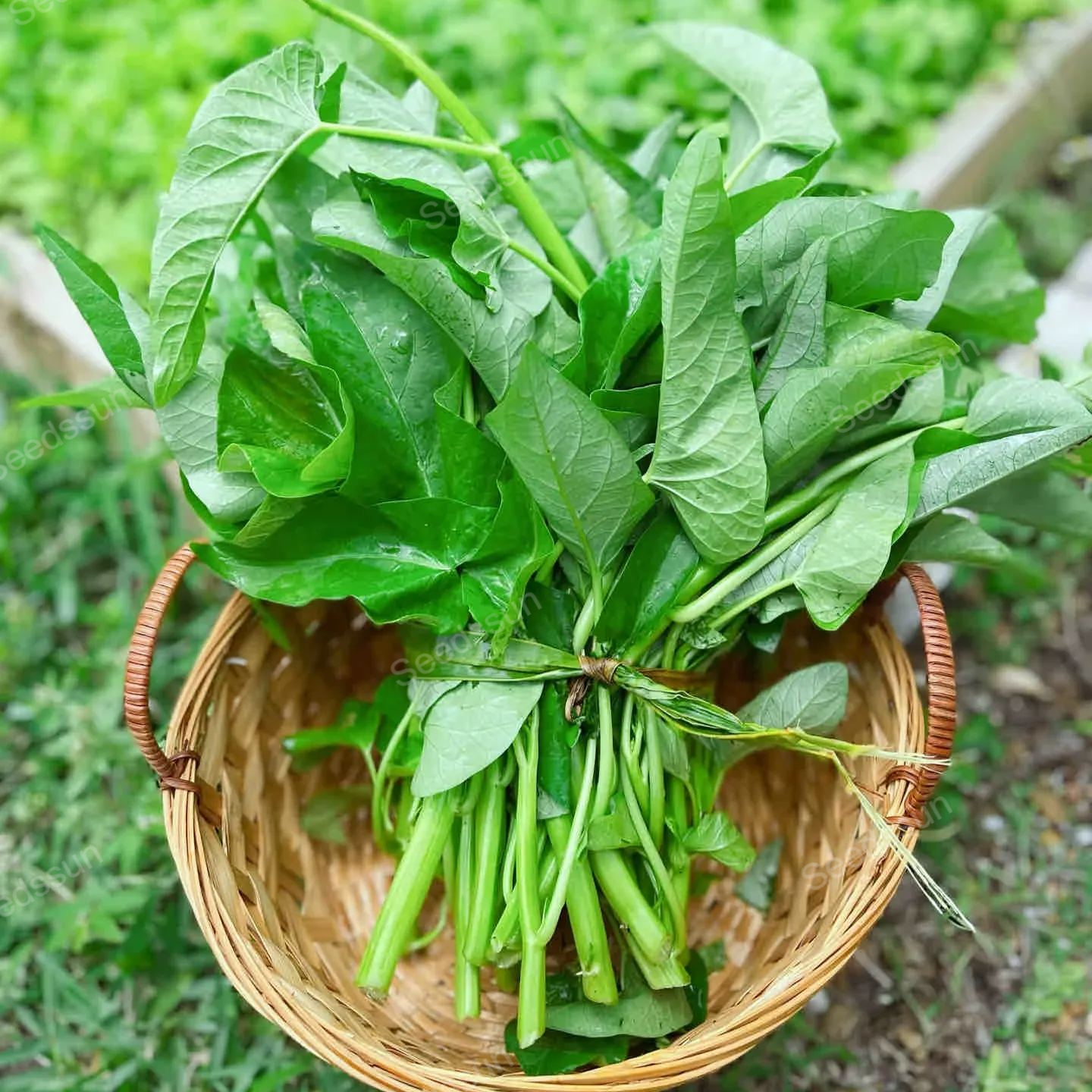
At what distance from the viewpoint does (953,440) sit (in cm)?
78

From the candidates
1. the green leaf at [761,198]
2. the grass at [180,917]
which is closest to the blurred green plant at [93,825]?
the grass at [180,917]

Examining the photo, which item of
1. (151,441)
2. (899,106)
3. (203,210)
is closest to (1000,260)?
(203,210)

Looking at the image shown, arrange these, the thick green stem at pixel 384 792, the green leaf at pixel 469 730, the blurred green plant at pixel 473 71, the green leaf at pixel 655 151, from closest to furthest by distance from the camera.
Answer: the green leaf at pixel 469 730
the thick green stem at pixel 384 792
the green leaf at pixel 655 151
the blurred green plant at pixel 473 71

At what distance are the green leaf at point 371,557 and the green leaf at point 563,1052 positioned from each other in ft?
1.08

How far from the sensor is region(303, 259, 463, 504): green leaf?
0.80m

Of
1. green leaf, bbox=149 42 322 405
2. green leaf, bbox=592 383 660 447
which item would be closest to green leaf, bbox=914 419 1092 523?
green leaf, bbox=592 383 660 447

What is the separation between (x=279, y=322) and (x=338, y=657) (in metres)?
0.39

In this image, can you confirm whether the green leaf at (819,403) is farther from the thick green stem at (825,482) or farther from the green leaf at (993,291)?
the green leaf at (993,291)

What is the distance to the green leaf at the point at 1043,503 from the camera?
2.77ft

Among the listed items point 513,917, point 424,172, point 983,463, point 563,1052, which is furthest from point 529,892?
point 424,172

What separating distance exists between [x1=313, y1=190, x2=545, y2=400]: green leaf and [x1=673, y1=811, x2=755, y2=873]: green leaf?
375mm

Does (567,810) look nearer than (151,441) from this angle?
Yes

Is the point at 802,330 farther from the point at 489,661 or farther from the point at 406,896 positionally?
the point at 406,896

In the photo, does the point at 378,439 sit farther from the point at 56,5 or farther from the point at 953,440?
the point at 56,5
